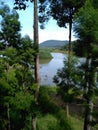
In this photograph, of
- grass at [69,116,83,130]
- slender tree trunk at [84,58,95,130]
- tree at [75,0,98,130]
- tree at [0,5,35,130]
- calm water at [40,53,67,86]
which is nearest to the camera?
tree at [75,0,98,130]

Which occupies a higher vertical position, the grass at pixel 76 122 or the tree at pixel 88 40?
the tree at pixel 88 40

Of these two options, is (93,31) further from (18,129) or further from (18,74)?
(18,129)

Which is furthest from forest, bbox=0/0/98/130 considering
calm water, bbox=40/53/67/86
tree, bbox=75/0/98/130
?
calm water, bbox=40/53/67/86

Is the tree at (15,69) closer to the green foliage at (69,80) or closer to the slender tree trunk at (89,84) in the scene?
the green foliage at (69,80)

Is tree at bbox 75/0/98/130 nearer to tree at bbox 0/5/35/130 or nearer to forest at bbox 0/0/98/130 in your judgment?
forest at bbox 0/0/98/130

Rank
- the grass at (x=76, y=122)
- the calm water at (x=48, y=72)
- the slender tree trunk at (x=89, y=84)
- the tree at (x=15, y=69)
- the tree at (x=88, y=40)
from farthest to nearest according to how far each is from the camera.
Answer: the calm water at (x=48, y=72) → the grass at (x=76, y=122) → the tree at (x=15, y=69) → the slender tree trunk at (x=89, y=84) → the tree at (x=88, y=40)

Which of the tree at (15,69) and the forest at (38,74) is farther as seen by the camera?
the tree at (15,69)

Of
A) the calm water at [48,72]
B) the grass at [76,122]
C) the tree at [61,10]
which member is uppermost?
the tree at [61,10]

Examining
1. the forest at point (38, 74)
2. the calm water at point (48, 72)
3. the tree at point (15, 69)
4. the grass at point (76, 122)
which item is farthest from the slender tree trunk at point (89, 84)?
the calm water at point (48, 72)

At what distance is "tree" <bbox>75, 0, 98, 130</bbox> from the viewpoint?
16.6 m

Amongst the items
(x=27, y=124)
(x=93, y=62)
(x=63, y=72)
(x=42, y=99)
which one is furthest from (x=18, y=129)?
(x=93, y=62)

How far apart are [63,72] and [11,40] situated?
14.5 ft

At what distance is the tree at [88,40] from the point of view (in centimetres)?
1658

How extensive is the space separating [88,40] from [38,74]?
12.5 ft
